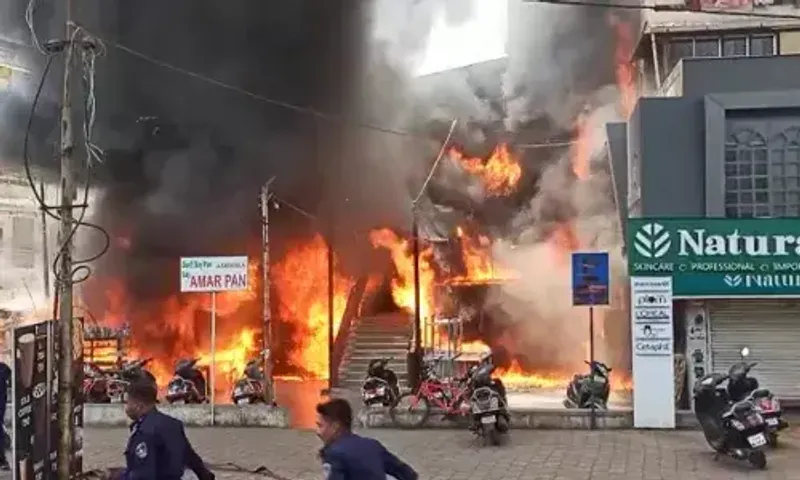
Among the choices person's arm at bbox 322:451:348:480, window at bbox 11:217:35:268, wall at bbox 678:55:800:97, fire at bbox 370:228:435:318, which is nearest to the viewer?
person's arm at bbox 322:451:348:480

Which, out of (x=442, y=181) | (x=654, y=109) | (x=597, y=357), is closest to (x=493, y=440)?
(x=654, y=109)

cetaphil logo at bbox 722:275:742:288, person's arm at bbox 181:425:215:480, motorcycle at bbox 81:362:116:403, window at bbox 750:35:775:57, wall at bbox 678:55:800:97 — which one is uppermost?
window at bbox 750:35:775:57

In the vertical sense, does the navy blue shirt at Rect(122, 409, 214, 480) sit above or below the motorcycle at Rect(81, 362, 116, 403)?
above

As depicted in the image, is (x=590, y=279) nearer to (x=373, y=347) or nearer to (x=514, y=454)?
(x=514, y=454)

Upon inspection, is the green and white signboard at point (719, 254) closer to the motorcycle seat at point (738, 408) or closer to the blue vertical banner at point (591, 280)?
the blue vertical banner at point (591, 280)

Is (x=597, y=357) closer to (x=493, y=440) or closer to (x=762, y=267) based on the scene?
(x=762, y=267)

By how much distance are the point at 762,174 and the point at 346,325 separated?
10.3 metres

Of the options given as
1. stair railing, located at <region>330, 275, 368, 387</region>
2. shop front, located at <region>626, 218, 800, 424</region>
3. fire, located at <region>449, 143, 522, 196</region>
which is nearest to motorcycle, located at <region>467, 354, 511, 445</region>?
shop front, located at <region>626, 218, 800, 424</region>

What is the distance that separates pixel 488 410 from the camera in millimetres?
12797

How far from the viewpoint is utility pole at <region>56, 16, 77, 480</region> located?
30.1 ft

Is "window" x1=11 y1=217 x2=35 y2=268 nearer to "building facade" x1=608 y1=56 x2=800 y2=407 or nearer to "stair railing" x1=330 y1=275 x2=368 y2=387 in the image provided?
"stair railing" x1=330 y1=275 x2=368 y2=387

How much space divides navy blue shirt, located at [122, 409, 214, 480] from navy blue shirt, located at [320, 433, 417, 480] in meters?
1.04

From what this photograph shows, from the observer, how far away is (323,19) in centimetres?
2755

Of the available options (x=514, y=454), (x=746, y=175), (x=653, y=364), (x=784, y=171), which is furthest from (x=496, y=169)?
(x=514, y=454)
